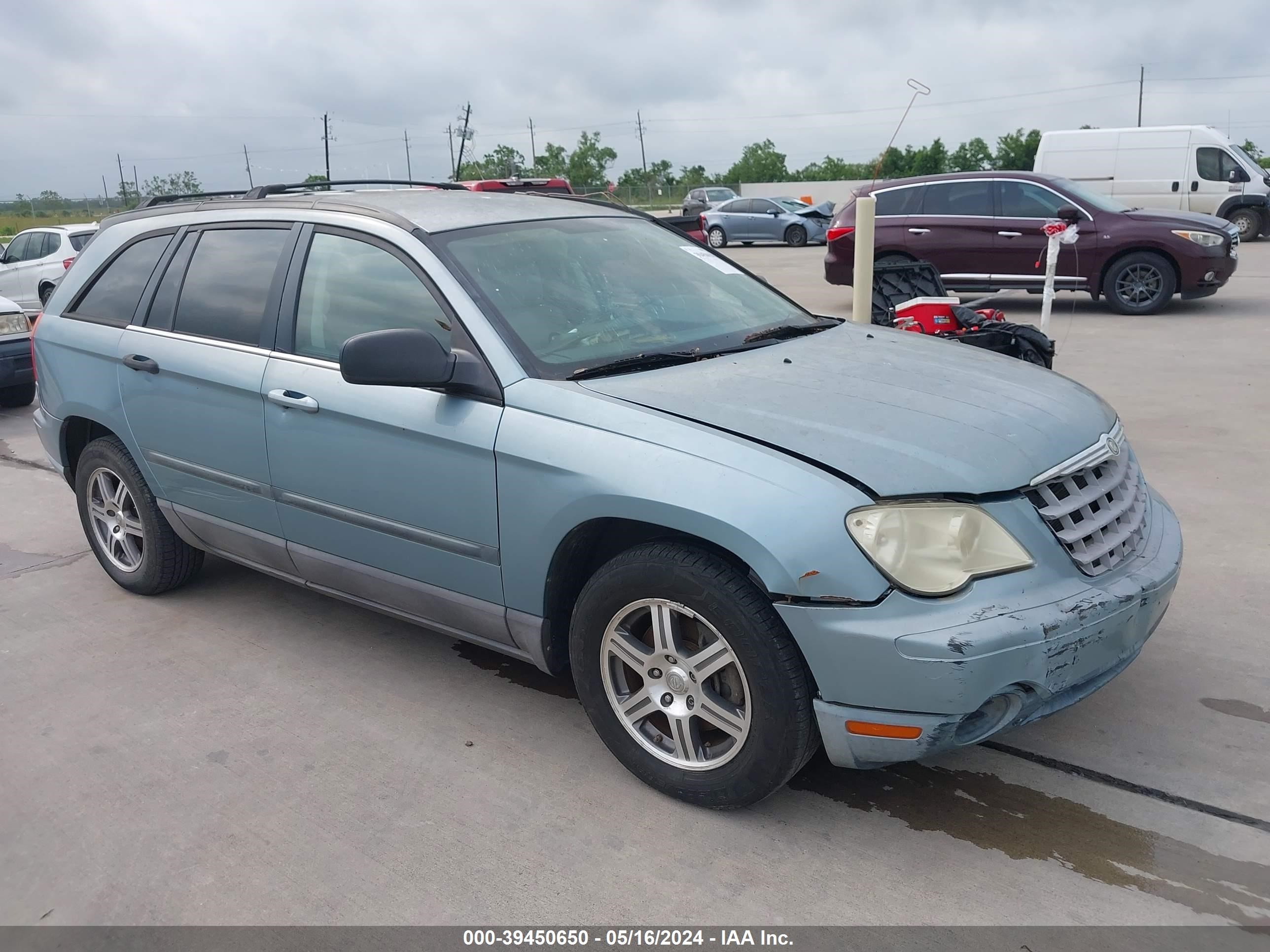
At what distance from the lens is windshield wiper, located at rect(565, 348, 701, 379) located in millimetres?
3152

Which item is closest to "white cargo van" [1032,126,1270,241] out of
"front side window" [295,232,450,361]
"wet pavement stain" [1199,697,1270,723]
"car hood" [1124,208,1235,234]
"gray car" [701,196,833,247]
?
"car hood" [1124,208,1235,234]

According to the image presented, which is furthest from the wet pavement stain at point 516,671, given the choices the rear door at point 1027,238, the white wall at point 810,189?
the white wall at point 810,189

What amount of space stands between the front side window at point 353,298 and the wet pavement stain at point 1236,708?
2.77 meters

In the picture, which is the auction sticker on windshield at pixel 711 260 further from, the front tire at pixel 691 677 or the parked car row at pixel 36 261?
the parked car row at pixel 36 261

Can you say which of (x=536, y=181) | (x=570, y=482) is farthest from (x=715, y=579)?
(x=536, y=181)

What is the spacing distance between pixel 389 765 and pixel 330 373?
134 centimetres

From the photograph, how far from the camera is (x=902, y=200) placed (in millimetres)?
12719

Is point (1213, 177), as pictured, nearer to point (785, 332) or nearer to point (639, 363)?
point (785, 332)

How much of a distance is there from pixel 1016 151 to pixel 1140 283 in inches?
2286

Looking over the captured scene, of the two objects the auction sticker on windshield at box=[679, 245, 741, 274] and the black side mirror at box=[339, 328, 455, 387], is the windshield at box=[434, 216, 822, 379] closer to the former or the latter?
the auction sticker on windshield at box=[679, 245, 741, 274]

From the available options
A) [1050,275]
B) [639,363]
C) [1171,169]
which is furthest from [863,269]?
[1171,169]

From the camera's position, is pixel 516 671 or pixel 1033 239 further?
pixel 1033 239
